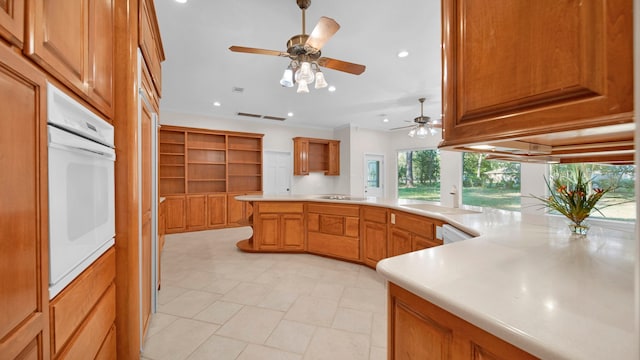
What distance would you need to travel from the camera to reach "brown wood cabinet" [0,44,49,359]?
587mm

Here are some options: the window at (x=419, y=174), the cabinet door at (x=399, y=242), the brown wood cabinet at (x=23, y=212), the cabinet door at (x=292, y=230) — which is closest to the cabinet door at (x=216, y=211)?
the cabinet door at (x=292, y=230)

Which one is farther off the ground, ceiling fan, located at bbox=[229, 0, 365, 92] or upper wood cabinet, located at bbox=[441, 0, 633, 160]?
ceiling fan, located at bbox=[229, 0, 365, 92]

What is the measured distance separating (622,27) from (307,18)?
2.43 meters

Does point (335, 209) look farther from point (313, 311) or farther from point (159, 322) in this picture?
point (159, 322)

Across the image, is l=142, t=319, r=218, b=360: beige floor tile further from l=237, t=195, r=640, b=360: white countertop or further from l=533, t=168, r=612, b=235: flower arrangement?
l=533, t=168, r=612, b=235: flower arrangement

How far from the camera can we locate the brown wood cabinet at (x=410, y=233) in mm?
2449

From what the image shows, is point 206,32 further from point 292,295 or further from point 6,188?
point 292,295

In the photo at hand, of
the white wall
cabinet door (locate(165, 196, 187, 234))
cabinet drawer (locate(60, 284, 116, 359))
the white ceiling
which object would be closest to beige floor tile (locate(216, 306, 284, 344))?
cabinet drawer (locate(60, 284, 116, 359))

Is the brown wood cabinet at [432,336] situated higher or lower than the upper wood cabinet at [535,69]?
lower

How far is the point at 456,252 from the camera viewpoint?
1181 millimetres

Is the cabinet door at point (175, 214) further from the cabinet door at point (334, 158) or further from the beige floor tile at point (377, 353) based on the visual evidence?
the beige floor tile at point (377, 353)

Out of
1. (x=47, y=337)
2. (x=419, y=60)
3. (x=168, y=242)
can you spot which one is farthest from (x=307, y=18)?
(x=168, y=242)

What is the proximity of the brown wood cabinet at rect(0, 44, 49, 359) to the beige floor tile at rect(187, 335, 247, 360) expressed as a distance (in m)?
1.20

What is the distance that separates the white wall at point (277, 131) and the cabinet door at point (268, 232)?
3.23 meters
